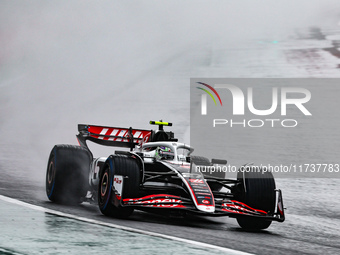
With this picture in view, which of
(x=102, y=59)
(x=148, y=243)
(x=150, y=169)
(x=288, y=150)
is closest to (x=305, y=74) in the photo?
(x=288, y=150)

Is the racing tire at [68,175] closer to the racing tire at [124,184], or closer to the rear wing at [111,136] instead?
the rear wing at [111,136]

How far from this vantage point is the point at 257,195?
8617 mm

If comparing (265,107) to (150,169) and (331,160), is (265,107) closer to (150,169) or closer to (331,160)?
(331,160)

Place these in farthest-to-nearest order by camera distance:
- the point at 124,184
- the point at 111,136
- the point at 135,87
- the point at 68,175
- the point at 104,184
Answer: the point at 135,87 → the point at 111,136 → the point at 68,175 → the point at 104,184 → the point at 124,184

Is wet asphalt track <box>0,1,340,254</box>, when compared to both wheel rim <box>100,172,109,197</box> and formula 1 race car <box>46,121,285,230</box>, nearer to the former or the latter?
formula 1 race car <box>46,121,285,230</box>

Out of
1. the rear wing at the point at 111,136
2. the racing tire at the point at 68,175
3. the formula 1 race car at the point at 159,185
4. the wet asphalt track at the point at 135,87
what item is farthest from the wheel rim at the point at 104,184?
the rear wing at the point at 111,136

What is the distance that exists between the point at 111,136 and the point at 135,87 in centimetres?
1256

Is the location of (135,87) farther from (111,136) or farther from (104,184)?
(104,184)

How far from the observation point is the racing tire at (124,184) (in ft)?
26.9

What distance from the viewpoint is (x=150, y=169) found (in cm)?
939

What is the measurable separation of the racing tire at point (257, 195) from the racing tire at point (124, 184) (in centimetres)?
151

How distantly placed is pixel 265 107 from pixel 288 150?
4.08m

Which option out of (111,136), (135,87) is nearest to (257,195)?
(111,136)

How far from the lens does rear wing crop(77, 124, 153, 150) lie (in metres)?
11.5
